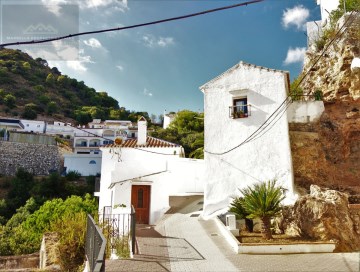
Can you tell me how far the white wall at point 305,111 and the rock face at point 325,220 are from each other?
188 inches

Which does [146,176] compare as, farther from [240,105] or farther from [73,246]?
[73,246]

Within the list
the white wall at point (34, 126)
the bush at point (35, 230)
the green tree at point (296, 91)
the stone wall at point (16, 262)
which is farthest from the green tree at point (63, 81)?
the green tree at point (296, 91)

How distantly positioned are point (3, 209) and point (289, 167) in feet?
118

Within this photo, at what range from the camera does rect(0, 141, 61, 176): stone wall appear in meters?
49.6

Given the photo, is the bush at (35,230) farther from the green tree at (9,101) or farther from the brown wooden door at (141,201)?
the green tree at (9,101)

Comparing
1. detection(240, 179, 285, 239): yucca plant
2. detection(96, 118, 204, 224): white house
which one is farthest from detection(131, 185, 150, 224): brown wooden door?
detection(240, 179, 285, 239): yucca plant

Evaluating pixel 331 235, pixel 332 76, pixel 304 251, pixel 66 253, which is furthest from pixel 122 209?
pixel 332 76

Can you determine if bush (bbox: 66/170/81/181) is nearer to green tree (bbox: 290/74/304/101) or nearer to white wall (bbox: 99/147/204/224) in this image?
white wall (bbox: 99/147/204/224)

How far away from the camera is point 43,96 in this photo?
249ft

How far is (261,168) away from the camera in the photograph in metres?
13.5

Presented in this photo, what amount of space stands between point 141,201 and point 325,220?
32.5 ft

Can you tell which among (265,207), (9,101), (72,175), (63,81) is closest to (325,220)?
(265,207)

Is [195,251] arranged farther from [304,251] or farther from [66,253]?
[66,253]

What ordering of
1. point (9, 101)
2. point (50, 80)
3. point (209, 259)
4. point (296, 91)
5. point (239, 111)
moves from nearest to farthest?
point (209, 259) < point (239, 111) < point (296, 91) < point (9, 101) < point (50, 80)
